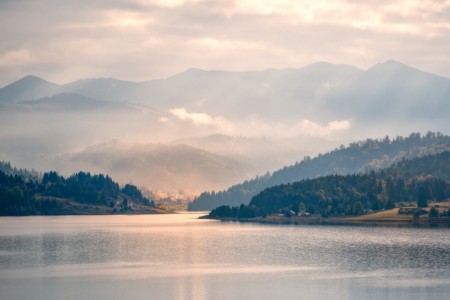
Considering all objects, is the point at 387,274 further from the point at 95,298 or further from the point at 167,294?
the point at 95,298

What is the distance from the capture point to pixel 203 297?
153375 millimetres

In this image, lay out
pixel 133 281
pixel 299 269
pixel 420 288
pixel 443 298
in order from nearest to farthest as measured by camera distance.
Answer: pixel 443 298
pixel 420 288
pixel 133 281
pixel 299 269

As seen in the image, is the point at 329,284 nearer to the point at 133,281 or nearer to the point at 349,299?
the point at 349,299

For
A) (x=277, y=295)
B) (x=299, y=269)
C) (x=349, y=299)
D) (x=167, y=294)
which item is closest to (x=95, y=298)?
(x=167, y=294)

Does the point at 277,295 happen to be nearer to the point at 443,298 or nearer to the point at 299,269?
the point at 443,298

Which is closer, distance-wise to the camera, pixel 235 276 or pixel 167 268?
pixel 235 276

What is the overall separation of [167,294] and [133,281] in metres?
18.5

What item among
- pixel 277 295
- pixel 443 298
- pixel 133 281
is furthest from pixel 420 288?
pixel 133 281

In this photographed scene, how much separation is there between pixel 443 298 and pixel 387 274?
35.0 m

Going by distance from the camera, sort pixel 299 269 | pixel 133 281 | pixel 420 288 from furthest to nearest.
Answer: pixel 299 269 → pixel 133 281 → pixel 420 288

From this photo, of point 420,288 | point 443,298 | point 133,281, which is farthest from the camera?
point 133,281

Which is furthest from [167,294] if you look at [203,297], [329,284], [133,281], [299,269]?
[299,269]

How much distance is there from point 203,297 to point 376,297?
1210 inches

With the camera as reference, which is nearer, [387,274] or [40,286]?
[40,286]
